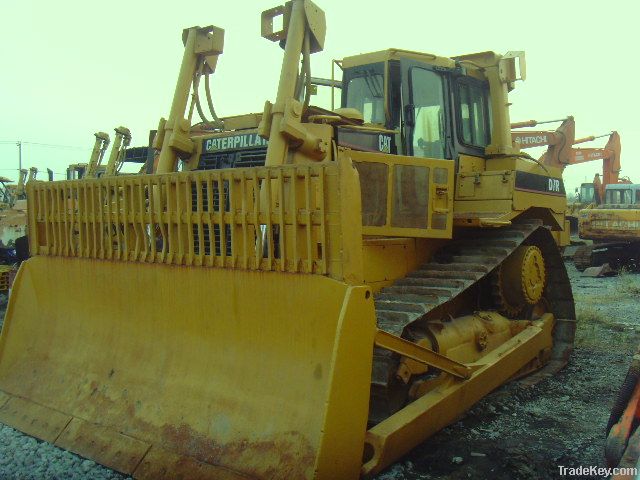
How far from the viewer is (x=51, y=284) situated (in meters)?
4.58

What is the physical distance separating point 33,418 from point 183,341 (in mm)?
1164

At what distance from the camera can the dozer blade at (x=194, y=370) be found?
3.16 metres

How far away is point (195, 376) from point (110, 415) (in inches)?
→ 23.3

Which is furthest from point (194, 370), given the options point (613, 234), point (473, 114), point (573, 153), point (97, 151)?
point (573, 153)

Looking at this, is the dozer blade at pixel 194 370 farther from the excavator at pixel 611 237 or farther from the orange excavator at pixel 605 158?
the orange excavator at pixel 605 158

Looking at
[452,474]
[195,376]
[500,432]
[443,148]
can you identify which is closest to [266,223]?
[195,376]

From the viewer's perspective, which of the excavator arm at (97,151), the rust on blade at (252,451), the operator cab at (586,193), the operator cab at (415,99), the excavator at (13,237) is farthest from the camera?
the operator cab at (586,193)

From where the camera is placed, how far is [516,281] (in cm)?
578

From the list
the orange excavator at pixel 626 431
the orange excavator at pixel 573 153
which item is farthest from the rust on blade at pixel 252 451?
the orange excavator at pixel 573 153

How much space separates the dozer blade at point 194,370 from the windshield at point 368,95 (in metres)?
2.53

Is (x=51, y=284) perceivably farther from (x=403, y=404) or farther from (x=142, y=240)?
(x=403, y=404)

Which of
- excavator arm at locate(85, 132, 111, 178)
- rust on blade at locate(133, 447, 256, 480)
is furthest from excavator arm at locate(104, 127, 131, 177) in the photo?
rust on blade at locate(133, 447, 256, 480)

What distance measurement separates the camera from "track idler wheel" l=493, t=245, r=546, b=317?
5.77 m

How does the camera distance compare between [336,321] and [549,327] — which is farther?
[549,327]
